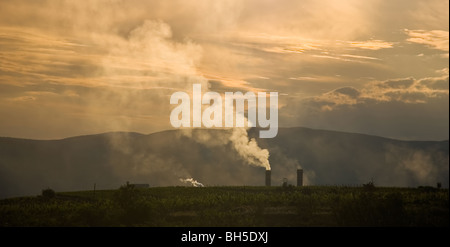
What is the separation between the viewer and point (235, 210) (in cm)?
4597

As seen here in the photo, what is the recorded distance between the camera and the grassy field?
40.9m

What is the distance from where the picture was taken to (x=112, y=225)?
131 feet

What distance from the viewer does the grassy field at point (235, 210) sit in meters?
40.9
